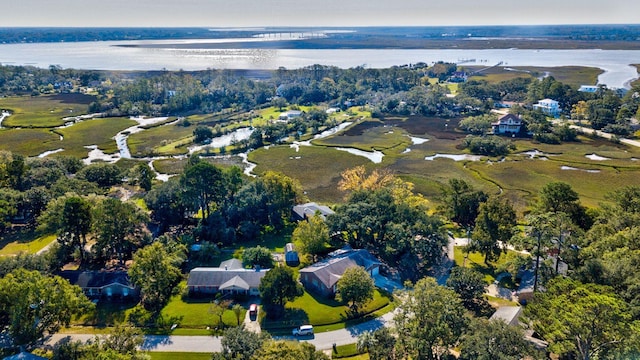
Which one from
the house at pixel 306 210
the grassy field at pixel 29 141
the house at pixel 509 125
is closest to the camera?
the house at pixel 306 210

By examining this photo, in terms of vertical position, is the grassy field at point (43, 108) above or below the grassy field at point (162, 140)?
above

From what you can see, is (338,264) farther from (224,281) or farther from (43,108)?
(43,108)

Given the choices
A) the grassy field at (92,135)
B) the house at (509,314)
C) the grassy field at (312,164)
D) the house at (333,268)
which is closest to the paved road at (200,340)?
the house at (333,268)

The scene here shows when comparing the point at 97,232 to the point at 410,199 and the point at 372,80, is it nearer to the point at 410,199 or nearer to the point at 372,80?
the point at 410,199

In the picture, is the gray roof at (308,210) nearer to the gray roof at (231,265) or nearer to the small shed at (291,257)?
the small shed at (291,257)

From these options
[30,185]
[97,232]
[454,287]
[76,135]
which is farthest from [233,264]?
[76,135]

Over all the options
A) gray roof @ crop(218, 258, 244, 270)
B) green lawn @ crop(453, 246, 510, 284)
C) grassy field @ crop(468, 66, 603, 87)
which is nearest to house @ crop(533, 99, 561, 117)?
grassy field @ crop(468, 66, 603, 87)

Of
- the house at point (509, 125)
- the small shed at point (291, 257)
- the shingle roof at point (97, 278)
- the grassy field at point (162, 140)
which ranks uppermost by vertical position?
the house at point (509, 125)
